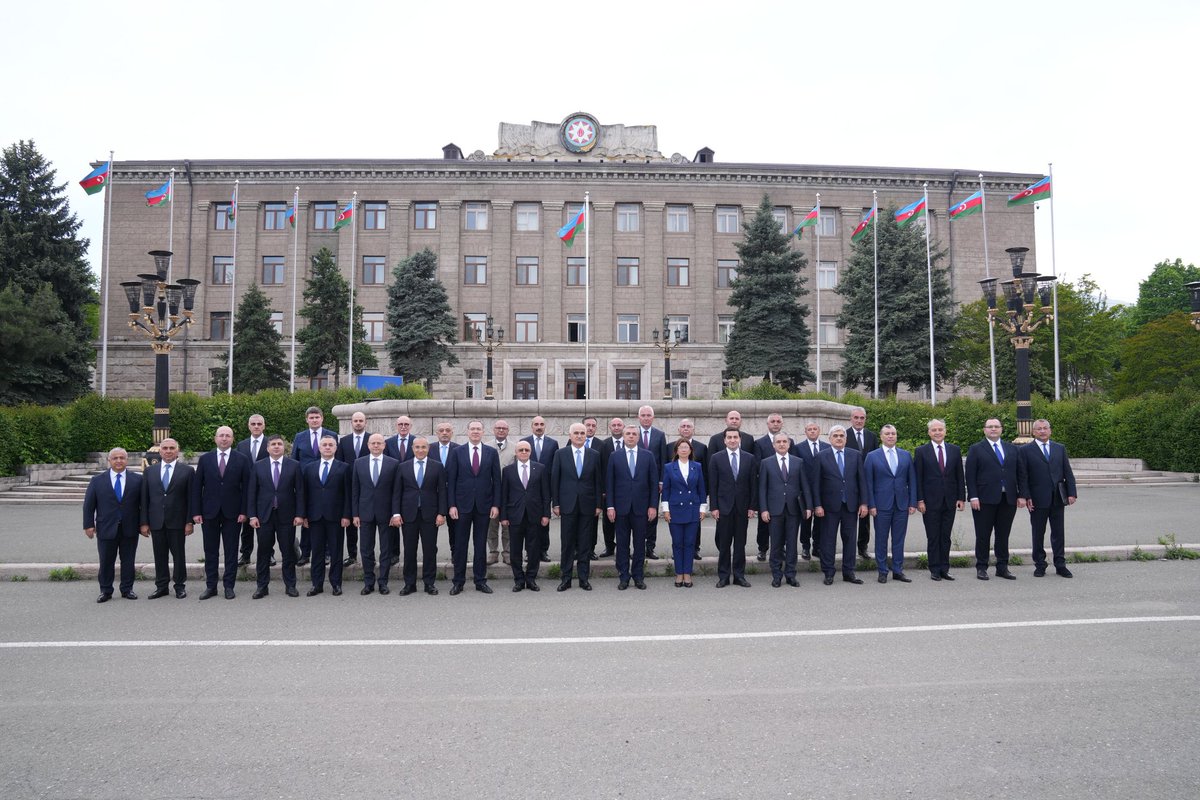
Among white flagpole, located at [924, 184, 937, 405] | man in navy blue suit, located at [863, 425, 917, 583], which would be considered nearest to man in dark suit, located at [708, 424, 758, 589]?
man in navy blue suit, located at [863, 425, 917, 583]

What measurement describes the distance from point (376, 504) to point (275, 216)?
1666 inches

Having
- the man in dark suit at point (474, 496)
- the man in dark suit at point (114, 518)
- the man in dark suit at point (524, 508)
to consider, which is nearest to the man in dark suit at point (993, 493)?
the man in dark suit at point (524, 508)

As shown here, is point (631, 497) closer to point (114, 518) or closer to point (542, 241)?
point (114, 518)

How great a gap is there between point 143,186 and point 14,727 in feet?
161

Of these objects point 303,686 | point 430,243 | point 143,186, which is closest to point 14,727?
point 303,686

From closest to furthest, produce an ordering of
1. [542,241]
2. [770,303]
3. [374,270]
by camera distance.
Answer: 1. [770,303]
2. [374,270]
3. [542,241]

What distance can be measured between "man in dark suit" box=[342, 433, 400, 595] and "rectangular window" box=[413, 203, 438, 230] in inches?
Answer: 1545

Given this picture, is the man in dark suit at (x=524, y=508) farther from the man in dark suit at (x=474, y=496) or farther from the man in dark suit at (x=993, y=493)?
the man in dark suit at (x=993, y=493)

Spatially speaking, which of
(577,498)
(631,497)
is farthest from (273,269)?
(631,497)

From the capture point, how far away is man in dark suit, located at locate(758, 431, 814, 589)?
9.64 m

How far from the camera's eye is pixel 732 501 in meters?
9.67

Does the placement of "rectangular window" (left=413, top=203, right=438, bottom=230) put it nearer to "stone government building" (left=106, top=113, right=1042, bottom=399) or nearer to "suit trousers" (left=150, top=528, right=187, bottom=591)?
"stone government building" (left=106, top=113, right=1042, bottom=399)

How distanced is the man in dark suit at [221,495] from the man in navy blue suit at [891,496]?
310 inches

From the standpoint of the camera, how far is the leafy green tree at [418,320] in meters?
40.5
